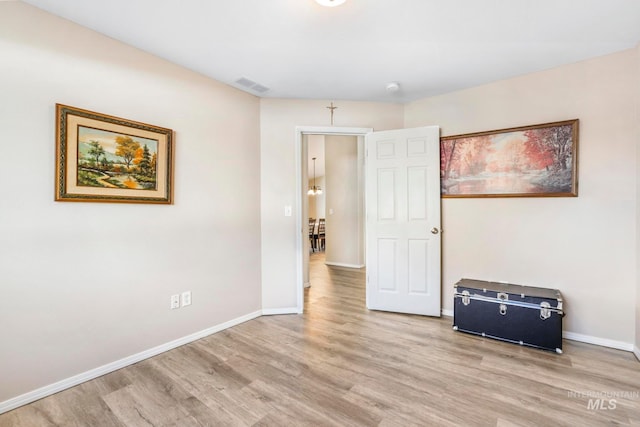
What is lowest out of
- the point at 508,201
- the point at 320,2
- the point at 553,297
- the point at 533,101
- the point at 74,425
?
the point at 74,425

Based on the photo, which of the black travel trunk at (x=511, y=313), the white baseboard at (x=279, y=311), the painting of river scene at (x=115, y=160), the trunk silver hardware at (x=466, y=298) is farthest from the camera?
the white baseboard at (x=279, y=311)

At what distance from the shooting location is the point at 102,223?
2188 millimetres

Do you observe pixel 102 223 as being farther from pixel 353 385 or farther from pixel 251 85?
pixel 353 385

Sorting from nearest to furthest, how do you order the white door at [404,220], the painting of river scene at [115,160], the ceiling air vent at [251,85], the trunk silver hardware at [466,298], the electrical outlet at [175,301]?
the painting of river scene at [115,160], the electrical outlet at [175,301], the trunk silver hardware at [466,298], the ceiling air vent at [251,85], the white door at [404,220]

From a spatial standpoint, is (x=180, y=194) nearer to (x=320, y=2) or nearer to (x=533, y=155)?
(x=320, y=2)

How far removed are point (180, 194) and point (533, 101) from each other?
3.26 metres

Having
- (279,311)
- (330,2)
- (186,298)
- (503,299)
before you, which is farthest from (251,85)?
(503,299)

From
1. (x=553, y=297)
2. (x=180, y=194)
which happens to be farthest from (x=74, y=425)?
(x=553, y=297)

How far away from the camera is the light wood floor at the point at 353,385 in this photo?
170 centimetres

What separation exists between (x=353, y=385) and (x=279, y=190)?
2.09 metres

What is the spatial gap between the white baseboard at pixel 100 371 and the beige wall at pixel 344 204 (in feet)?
11.3

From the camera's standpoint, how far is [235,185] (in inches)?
123

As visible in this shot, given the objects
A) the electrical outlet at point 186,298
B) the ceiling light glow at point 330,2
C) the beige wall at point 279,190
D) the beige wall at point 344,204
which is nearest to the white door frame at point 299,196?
the beige wall at point 279,190

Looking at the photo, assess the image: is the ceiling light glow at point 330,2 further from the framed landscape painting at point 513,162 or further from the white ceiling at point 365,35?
the framed landscape painting at point 513,162
